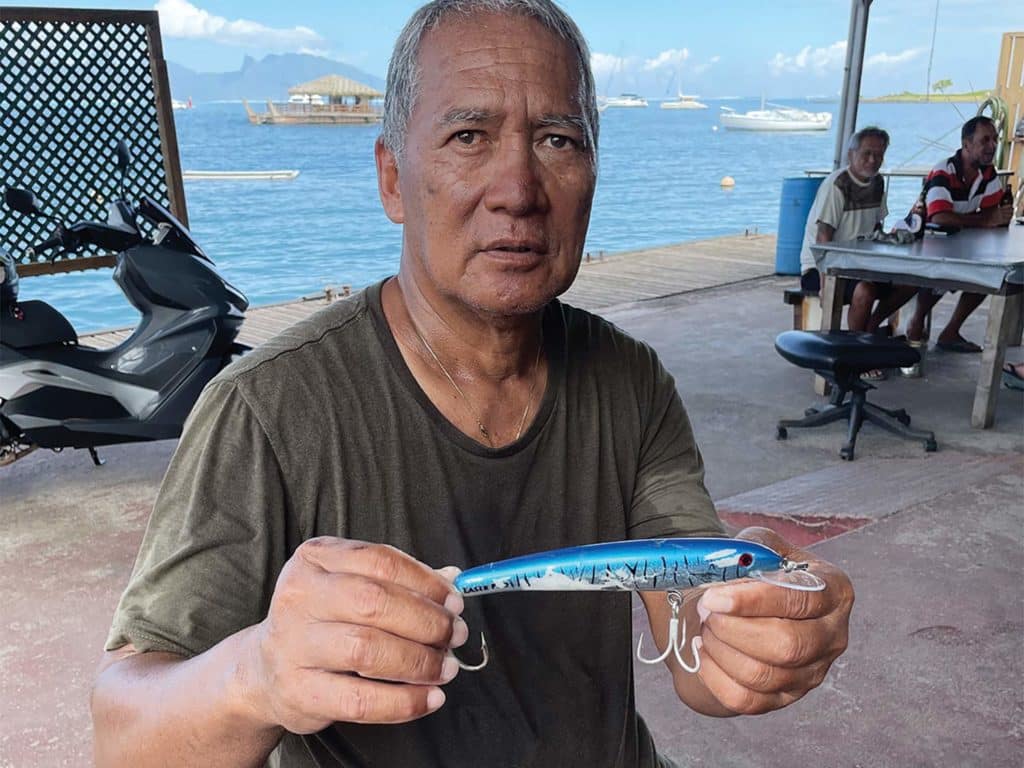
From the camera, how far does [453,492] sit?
1279 millimetres

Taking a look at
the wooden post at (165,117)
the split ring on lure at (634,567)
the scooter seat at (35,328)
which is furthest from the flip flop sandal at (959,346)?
the split ring on lure at (634,567)

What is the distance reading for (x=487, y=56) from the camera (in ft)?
4.11

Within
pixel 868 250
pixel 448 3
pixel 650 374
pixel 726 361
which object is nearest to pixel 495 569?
pixel 650 374

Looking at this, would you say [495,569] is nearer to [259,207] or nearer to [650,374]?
[650,374]

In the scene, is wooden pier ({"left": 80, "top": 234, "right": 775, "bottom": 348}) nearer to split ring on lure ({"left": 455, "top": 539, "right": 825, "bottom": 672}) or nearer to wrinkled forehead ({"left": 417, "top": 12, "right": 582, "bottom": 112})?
wrinkled forehead ({"left": 417, "top": 12, "right": 582, "bottom": 112})

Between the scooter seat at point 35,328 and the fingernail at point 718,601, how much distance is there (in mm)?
4154

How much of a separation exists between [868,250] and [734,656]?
4.81 m

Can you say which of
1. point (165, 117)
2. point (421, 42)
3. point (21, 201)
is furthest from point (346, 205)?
point (421, 42)

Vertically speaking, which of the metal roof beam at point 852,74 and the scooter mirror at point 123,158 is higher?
the metal roof beam at point 852,74

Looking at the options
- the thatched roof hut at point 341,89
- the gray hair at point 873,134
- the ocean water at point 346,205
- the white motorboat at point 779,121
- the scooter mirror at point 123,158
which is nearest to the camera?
the scooter mirror at point 123,158

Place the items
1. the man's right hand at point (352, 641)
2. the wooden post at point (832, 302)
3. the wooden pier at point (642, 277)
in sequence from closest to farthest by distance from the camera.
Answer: the man's right hand at point (352, 641)
the wooden post at point (832, 302)
the wooden pier at point (642, 277)

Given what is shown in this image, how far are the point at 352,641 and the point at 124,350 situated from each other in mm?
4080

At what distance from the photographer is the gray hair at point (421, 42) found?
4.22 ft

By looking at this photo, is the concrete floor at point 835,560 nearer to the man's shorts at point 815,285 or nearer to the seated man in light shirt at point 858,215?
the seated man in light shirt at point 858,215
